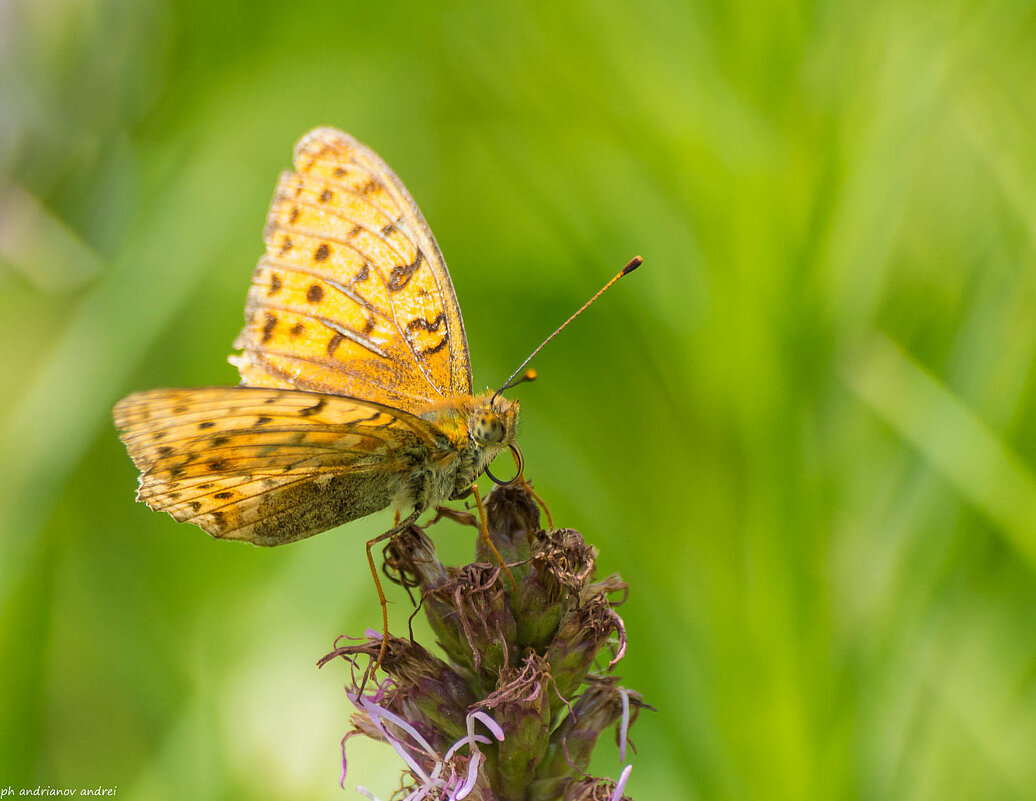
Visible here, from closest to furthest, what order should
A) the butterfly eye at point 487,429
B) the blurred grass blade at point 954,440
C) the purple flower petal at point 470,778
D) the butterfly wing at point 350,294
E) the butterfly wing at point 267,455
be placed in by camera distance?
1. the purple flower petal at point 470,778
2. the butterfly wing at point 267,455
3. the butterfly eye at point 487,429
4. the blurred grass blade at point 954,440
5. the butterfly wing at point 350,294

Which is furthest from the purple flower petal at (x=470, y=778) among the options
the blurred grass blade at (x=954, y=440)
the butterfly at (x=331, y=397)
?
the blurred grass blade at (x=954, y=440)

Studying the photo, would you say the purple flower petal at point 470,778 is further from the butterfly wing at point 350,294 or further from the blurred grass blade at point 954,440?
the blurred grass blade at point 954,440

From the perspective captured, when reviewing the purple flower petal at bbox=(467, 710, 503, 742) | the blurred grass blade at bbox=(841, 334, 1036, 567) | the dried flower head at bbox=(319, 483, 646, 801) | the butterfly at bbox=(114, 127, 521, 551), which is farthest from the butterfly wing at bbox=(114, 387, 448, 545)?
the blurred grass blade at bbox=(841, 334, 1036, 567)

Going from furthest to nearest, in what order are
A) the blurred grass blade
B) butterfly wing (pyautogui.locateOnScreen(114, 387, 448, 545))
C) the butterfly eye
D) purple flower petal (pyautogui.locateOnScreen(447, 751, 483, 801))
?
the blurred grass blade < the butterfly eye < butterfly wing (pyautogui.locateOnScreen(114, 387, 448, 545)) < purple flower petal (pyautogui.locateOnScreen(447, 751, 483, 801))

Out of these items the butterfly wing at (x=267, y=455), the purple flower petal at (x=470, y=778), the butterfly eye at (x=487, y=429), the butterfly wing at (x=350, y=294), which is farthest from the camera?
the butterfly wing at (x=350, y=294)

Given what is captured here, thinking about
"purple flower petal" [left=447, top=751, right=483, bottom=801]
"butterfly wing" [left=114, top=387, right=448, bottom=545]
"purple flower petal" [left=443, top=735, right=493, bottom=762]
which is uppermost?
"butterfly wing" [left=114, top=387, right=448, bottom=545]

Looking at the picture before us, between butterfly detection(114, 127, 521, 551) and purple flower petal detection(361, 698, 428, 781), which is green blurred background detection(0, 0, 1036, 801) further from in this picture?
purple flower petal detection(361, 698, 428, 781)

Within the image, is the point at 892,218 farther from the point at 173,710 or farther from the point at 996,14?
the point at 173,710

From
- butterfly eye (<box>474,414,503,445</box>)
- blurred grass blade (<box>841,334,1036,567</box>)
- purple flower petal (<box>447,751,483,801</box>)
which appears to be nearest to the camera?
purple flower petal (<box>447,751,483,801</box>)
